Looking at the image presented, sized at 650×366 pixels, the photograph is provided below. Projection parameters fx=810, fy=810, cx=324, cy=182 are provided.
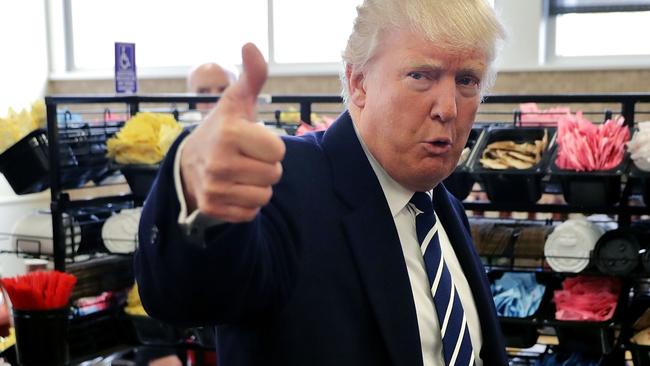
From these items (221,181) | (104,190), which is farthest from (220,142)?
(104,190)

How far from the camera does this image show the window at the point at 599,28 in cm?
547

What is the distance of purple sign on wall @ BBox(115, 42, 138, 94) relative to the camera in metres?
3.13

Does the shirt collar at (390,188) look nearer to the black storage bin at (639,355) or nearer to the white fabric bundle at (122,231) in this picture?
the black storage bin at (639,355)

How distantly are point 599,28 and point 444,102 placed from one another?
15.6ft

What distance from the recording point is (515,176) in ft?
7.97

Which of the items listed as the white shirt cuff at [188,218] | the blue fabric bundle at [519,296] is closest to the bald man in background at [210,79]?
the blue fabric bundle at [519,296]

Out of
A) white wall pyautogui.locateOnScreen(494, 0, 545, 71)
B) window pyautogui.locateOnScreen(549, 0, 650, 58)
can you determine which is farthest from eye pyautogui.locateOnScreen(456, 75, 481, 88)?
window pyautogui.locateOnScreen(549, 0, 650, 58)

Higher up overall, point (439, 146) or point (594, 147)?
point (439, 146)

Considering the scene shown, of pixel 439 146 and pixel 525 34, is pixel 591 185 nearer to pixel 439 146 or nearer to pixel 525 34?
pixel 439 146

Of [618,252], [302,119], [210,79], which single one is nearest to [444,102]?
[618,252]

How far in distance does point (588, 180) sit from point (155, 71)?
4954 millimetres

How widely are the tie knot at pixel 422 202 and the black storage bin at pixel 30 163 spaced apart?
74.3 inches

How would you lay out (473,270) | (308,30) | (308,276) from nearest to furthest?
(308,276) < (473,270) < (308,30)

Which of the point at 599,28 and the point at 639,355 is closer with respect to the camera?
the point at 639,355
